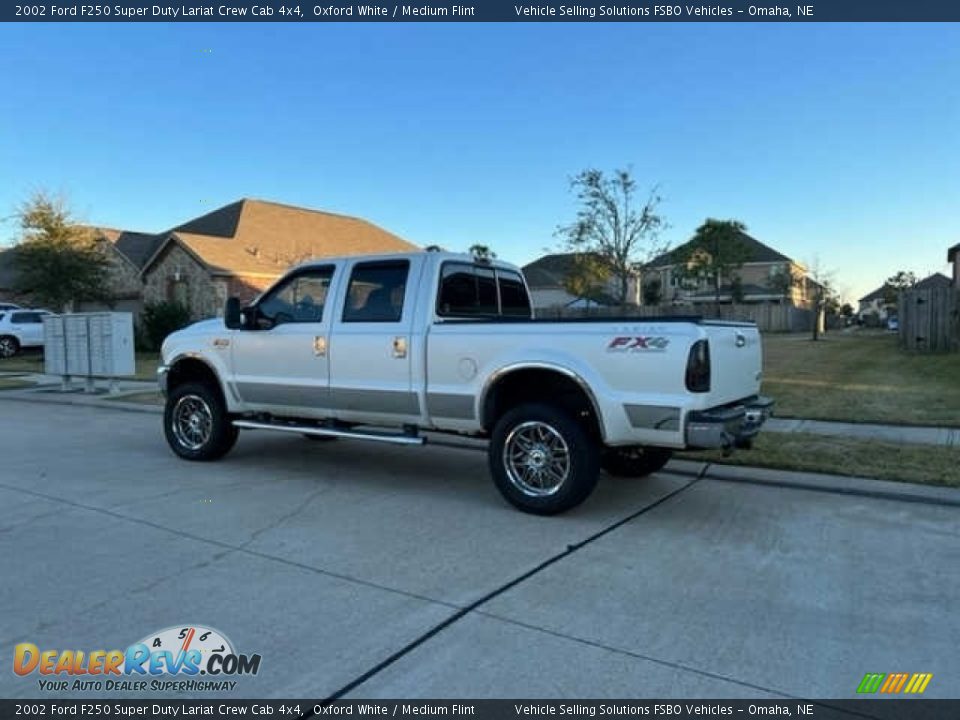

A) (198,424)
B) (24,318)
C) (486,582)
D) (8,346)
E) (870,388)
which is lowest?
(486,582)

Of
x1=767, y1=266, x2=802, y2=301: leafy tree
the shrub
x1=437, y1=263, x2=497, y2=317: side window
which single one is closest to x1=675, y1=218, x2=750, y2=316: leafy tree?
x1=767, y1=266, x2=802, y2=301: leafy tree

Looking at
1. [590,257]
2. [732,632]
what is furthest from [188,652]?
[590,257]

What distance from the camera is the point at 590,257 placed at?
3588 cm

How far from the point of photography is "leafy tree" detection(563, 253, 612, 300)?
1414 inches

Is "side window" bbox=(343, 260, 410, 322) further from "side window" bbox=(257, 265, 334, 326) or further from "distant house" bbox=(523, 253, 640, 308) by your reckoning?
"distant house" bbox=(523, 253, 640, 308)

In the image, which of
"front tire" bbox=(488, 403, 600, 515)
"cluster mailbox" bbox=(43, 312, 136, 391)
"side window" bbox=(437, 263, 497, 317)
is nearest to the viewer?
"front tire" bbox=(488, 403, 600, 515)

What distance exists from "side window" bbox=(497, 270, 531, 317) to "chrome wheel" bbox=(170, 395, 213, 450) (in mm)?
3407

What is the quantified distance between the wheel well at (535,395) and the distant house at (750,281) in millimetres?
48704

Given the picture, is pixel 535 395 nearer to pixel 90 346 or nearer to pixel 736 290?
pixel 90 346

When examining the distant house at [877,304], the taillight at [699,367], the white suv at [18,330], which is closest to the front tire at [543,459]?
the taillight at [699,367]

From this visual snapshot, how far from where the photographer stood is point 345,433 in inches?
270

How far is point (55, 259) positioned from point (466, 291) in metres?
26.8

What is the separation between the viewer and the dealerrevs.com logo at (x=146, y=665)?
3.22 metres

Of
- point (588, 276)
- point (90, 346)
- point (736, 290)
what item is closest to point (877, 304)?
point (736, 290)
